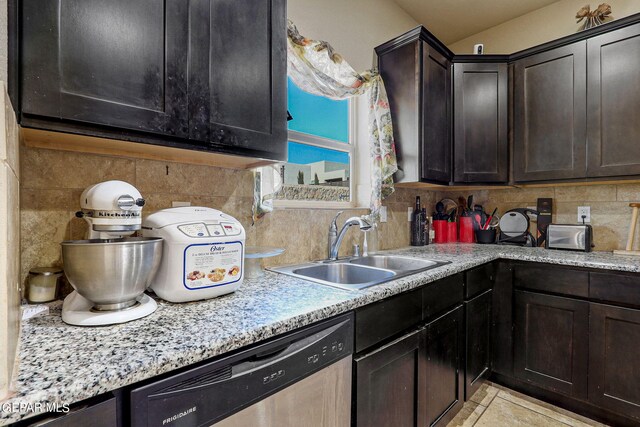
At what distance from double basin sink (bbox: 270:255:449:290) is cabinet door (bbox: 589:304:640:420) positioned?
913 mm

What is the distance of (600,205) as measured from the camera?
2270mm

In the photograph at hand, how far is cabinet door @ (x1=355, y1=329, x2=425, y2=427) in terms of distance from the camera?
1.10 metres

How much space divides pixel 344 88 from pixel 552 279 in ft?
5.55

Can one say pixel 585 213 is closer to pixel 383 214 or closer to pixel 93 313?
Result: pixel 383 214

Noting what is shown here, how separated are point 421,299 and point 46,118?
1.41m

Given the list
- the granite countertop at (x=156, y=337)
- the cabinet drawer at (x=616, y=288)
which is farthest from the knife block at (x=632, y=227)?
the granite countertop at (x=156, y=337)

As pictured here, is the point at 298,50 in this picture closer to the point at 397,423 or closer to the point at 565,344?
the point at 397,423

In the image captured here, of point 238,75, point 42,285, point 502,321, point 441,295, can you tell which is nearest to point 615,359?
point 502,321

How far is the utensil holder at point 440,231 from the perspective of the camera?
2701 mm

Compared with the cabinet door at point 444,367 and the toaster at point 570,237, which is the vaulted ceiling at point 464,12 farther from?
the cabinet door at point 444,367

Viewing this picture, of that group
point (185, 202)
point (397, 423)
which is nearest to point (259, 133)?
point (185, 202)

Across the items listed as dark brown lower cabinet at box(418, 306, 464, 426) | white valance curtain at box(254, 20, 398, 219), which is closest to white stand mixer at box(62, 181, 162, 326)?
white valance curtain at box(254, 20, 398, 219)

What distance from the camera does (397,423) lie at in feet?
4.15

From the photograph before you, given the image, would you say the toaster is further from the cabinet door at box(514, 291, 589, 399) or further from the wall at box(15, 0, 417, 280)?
the wall at box(15, 0, 417, 280)
